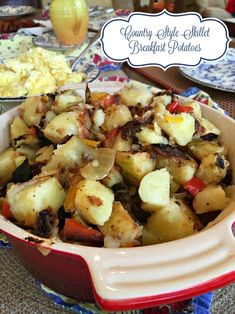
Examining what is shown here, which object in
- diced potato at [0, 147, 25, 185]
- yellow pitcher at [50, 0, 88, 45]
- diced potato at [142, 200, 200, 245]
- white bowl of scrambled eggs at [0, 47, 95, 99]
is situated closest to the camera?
diced potato at [142, 200, 200, 245]

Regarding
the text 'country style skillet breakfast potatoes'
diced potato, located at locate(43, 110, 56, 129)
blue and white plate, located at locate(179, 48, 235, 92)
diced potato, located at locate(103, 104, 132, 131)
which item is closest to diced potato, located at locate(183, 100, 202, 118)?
the text 'country style skillet breakfast potatoes'

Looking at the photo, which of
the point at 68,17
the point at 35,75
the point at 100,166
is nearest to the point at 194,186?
the point at 100,166

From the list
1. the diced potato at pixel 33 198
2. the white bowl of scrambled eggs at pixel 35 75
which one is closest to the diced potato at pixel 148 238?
the diced potato at pixel 33 198

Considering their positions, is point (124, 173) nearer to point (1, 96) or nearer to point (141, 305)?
point (141, 305)

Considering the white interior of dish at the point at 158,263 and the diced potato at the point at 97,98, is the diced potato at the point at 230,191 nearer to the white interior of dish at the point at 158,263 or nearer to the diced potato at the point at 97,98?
the white interior of dish at the point at 158,263

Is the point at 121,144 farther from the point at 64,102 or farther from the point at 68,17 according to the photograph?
the point at 68,17

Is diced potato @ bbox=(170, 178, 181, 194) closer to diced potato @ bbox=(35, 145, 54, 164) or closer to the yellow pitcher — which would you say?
diced potato @ bbox=(35, 145, 54, 164)
